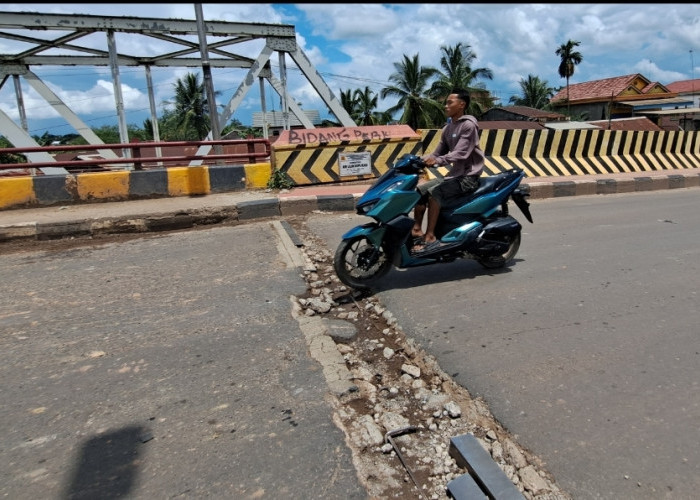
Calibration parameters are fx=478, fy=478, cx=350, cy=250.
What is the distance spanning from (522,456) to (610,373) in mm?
973

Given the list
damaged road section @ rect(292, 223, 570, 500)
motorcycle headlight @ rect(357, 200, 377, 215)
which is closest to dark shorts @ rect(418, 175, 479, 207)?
motorcycle headlight @ rect(357, 200, 377, 215)

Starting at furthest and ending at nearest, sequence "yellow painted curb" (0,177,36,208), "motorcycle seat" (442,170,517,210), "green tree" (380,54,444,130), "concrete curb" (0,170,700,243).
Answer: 1. "green tree" (380,54,444,130)
2. "yellow painted curb" (0,177,36,208)
3. "concrete curb" (0,170,700,243)
4. "motorcycle seat" (442,170,517,210)

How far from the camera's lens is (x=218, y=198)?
8.40 metres

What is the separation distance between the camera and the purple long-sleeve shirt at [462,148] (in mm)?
4328

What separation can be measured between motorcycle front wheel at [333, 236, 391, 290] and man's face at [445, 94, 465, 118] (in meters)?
1.44

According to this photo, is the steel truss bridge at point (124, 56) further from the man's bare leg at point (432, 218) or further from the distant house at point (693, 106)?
the distant house at point (693, 106)

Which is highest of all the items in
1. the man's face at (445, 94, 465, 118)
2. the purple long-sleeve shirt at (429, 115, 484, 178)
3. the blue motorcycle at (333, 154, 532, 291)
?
the man's face at (445, 94, 465, 118)

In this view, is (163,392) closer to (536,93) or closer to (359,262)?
(359,262)

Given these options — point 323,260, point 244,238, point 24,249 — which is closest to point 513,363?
point 323,260

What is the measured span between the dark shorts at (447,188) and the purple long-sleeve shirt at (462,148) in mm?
105

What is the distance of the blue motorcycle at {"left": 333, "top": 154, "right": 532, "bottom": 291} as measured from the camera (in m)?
4.08

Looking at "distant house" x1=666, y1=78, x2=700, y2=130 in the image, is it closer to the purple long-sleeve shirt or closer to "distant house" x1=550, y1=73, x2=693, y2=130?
"distant house" x1=550, y1=73, x2=693, y2=130

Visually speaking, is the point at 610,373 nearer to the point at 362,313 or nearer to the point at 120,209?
the point at 362,313

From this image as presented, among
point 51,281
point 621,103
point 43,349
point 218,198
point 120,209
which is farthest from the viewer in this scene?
point 621,103
